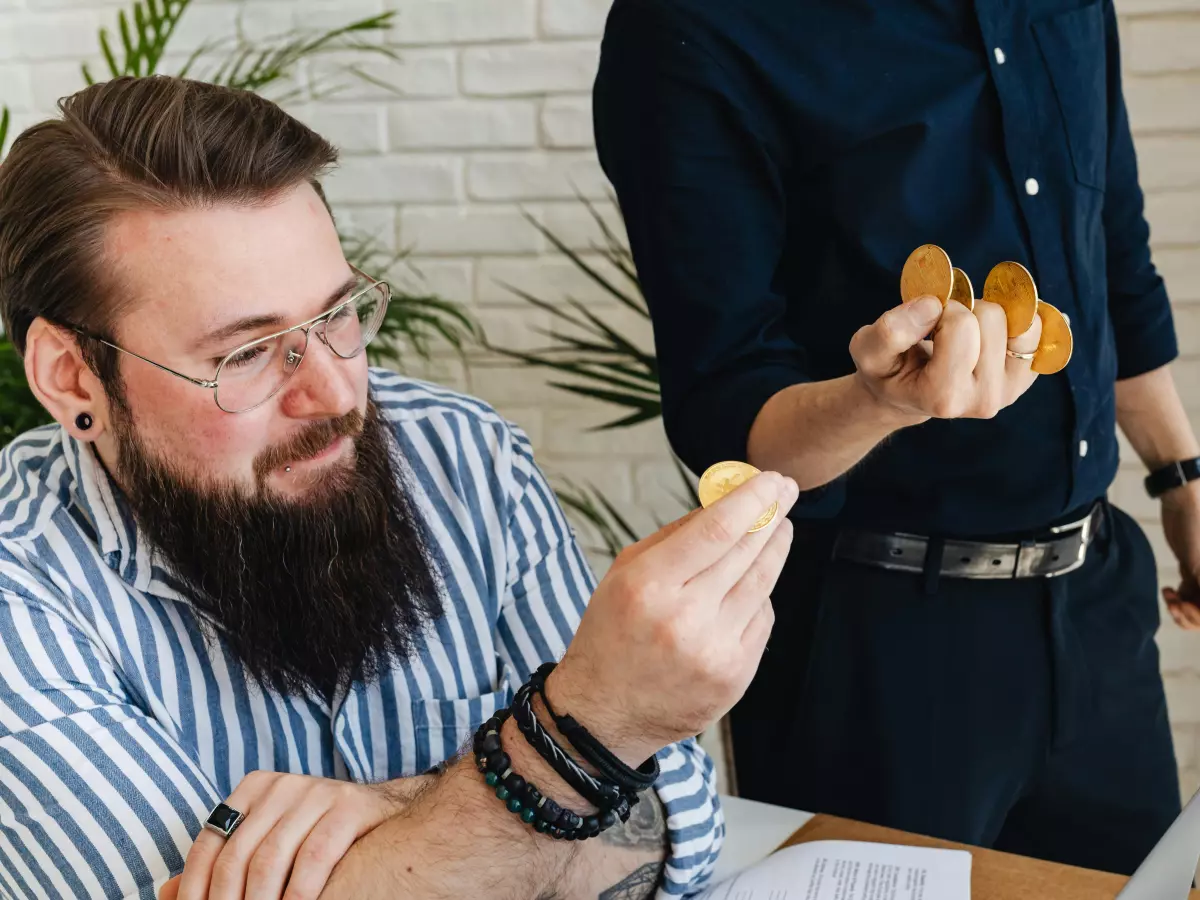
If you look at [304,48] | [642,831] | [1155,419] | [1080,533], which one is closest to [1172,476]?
[1155,419]

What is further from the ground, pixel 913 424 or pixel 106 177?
pixel 106 177

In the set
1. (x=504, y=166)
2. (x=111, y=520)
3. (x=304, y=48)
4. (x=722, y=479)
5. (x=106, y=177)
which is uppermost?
Answer: (x=304, y=48)

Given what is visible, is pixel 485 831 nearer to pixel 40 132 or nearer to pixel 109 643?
pixel 109 643

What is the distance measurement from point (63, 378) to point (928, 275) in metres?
0.84

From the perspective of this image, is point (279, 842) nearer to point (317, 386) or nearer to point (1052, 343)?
point (317, 386)

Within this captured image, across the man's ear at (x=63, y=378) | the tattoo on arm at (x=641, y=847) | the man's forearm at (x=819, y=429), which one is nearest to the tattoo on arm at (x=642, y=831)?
the tattoo on arm at (x=641, y=847)

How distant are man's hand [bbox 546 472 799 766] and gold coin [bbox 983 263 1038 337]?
0.88 ft

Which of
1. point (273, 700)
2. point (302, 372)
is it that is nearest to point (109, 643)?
point (273, 700)

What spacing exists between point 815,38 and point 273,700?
901 millimetres

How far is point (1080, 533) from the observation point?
1378 mm

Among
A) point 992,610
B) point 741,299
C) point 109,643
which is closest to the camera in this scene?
point 109,643

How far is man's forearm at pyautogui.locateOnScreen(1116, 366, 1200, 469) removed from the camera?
5.17ft

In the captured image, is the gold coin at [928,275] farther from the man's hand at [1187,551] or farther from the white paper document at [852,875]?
the man's hand at [1187,551]

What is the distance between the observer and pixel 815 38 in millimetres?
1253
